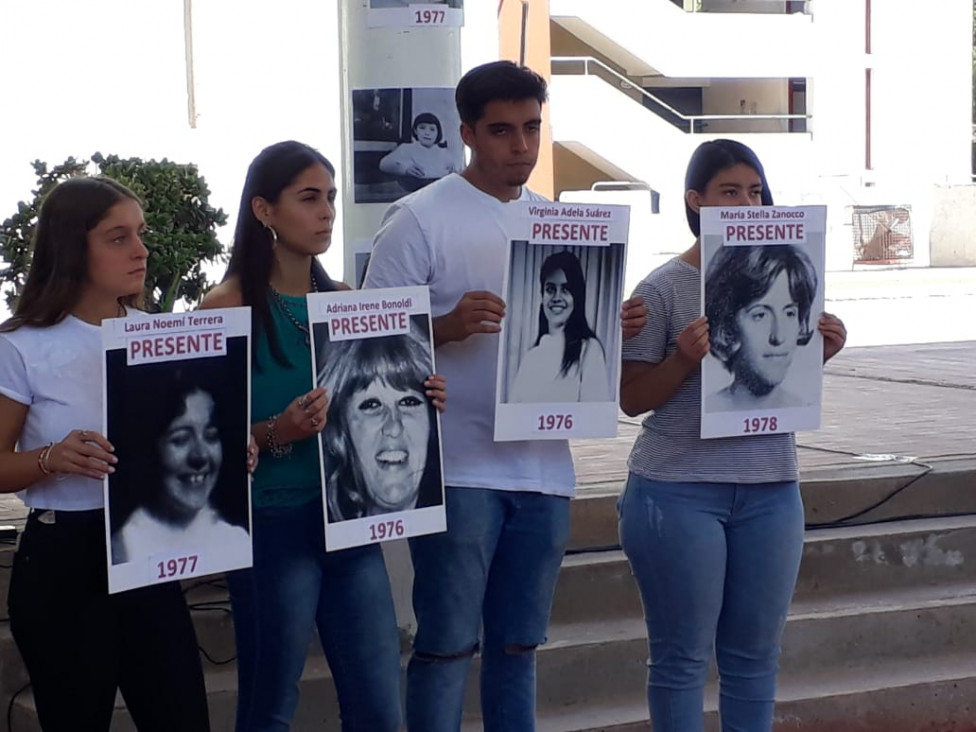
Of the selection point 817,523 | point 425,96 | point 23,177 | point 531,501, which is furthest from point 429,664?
point 23,177

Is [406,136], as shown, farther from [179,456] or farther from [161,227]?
[179,456]

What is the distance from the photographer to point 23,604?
3295 millimetres

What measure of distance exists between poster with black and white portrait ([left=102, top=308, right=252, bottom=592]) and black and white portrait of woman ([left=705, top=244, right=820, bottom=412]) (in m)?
1.19

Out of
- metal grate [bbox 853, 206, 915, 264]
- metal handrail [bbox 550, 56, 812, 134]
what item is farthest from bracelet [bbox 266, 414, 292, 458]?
metal handrail [bbox 550, 56, 812, 134]

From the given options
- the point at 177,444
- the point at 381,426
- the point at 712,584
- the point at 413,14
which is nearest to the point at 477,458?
the point at 381,426

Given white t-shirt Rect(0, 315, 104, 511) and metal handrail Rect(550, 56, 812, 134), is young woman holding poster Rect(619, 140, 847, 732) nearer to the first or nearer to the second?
white t-shirt Rect(0, 315, 104, 511)

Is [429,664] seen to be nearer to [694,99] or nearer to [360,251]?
[360,251]

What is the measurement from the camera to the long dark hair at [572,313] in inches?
147

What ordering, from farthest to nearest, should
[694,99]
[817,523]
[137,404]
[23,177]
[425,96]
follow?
1. [694,99]
2. [23,177]
3. [817,523]
4. [425,96]
5. [137,404]

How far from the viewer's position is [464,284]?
3766 mm

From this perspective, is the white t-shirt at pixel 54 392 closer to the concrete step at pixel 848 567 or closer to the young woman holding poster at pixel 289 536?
the young woman holding poster at pixel 289 536

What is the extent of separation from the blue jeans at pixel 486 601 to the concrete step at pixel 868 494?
6.31ft

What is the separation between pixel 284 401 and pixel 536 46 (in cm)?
2596

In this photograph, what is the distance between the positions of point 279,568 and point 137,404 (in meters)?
0.53
